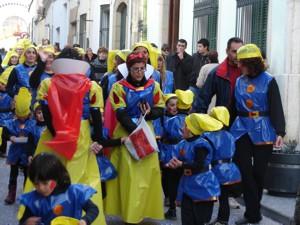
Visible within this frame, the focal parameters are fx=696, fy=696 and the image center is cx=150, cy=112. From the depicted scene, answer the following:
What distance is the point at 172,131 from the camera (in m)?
7.46

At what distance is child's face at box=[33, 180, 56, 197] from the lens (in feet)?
13.9

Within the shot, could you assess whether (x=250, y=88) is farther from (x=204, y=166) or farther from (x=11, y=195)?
(x=11, y=195)

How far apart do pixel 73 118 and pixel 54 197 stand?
158 cm

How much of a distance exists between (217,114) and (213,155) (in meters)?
0.40

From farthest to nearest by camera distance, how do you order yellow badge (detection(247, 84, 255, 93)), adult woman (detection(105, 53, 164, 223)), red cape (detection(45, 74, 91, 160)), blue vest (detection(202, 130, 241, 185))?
1. yellow badge (detection(247, 84, 255, 93))
2. adult woman (detection(105, 53, 164, 223))
3. blue vest (detection(202, 130, 241, 185))
4. red cape (detection(45, 74, 91, 160))

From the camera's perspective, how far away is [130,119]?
6.56 m

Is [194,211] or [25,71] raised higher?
[25,71]

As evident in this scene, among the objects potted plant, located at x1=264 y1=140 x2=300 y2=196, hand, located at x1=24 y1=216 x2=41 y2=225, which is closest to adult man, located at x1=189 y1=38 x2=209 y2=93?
potted plant, located at x1=264 y1=140 x2=300 y2=196

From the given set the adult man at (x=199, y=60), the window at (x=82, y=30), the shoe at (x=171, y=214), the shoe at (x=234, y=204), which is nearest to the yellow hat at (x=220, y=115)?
the shoe at (x=171, y=214)

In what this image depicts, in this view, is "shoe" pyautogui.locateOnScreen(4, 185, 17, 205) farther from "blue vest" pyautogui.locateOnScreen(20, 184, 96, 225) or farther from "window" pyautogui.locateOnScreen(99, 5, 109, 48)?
"window" pyautogui.locateOnScreen(99, 5, 109, 48)

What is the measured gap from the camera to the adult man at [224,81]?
24.1 ft

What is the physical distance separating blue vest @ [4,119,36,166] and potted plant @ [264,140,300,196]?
2.92m

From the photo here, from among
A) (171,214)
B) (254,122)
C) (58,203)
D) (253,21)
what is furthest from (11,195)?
(253,21)

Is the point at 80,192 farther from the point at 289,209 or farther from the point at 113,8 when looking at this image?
the point at 113,8
